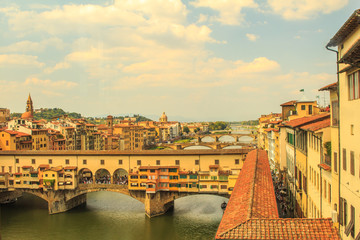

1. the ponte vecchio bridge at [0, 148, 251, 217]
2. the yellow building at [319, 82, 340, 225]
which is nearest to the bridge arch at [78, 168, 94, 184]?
the ponte vecchio bridge at [0, 148, 251, 217]

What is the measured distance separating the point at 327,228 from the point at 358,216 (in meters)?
1.63

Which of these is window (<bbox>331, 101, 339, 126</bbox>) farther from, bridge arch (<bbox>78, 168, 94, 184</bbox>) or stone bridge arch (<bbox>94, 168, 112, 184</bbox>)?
bridge arch (<bbox>78, 168, 94, 184</bbox>)

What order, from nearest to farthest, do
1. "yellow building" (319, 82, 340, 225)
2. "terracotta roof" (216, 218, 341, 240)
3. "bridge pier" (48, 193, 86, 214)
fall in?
"terracotta roof" (216, 218, 341, 240) → "yellow building" (319, 82, 340, 225) → "bridge pier" (48, 193, 86, 214)

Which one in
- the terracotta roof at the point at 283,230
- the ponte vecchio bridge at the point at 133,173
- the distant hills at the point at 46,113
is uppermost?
the distant hills at the point at 46,113

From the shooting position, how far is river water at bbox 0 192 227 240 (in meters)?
25.4

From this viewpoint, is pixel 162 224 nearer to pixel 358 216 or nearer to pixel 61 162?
pixel 61 162

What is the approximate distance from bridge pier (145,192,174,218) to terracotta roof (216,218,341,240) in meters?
21.8

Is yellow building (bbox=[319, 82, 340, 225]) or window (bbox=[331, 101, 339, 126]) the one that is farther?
window (bbox=[331, 101, 339, 126])

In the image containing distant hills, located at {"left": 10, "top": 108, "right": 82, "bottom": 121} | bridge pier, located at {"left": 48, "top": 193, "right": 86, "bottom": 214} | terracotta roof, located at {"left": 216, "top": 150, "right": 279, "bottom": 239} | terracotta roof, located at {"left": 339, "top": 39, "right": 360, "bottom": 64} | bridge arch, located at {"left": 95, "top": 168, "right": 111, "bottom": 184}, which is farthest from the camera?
distant hills, located at {"left": 10, "top": 108, "right": 82, "bottom": 121}

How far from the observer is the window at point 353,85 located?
664cm

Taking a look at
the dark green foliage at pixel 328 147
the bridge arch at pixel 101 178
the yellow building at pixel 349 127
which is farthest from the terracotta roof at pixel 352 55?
the bridge arch at pixel 101 178

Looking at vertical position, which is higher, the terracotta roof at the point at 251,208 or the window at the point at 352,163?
the window at the point at 352,163

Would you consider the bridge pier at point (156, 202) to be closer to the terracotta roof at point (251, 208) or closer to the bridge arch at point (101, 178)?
the bridge arch at point (101, 178)

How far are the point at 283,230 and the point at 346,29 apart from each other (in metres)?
4.92
